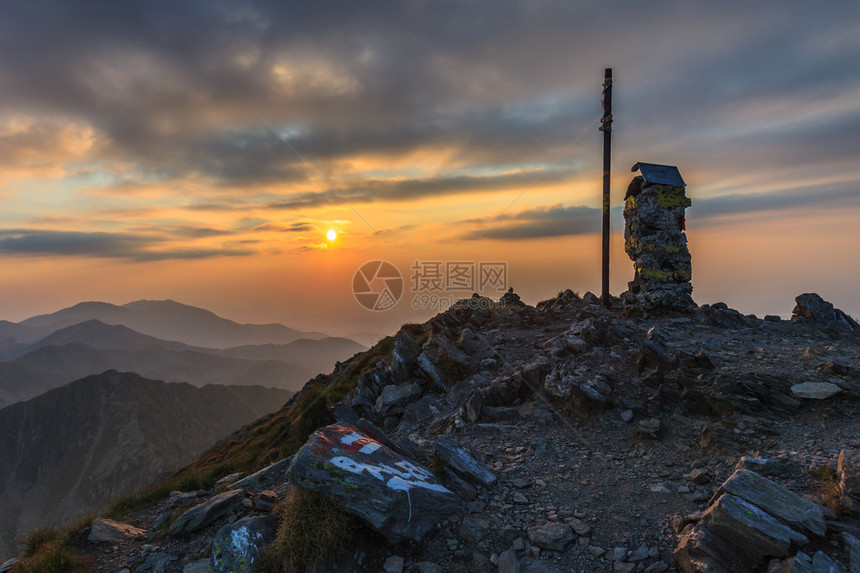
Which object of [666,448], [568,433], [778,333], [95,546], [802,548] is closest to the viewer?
[802,548]

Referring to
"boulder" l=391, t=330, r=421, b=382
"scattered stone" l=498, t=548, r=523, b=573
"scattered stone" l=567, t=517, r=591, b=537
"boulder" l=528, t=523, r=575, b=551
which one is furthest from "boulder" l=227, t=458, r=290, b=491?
"scattered stone" l=567, t=517, r=591, b=537

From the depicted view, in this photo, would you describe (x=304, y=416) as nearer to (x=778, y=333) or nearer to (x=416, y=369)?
(x=416, y=369)

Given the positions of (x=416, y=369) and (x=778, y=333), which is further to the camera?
(x=416, y=369)

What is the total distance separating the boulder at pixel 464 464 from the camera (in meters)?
9.45

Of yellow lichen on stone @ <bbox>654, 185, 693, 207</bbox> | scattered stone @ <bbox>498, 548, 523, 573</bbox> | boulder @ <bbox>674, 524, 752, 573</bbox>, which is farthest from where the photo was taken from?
yellow lichen on stone @ <bbox>654, 185, 693, 207</bbox>

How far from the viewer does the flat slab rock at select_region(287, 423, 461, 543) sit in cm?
760

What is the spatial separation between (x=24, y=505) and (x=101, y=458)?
23.1 m

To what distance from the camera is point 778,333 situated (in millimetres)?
16875

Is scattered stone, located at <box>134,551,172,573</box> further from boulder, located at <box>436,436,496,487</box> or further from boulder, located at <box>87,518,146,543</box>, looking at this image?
boulder, located at <box>436,436,496,487</box>

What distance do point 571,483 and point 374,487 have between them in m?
4.82

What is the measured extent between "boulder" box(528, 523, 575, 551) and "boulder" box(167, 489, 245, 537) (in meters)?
7.06

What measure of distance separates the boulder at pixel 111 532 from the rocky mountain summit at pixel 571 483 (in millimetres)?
50

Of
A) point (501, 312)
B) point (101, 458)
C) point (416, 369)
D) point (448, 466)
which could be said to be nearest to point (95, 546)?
point (448, 466)

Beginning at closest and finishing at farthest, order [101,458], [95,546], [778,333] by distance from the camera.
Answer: [95,546] → [778,333] → [101,458]
